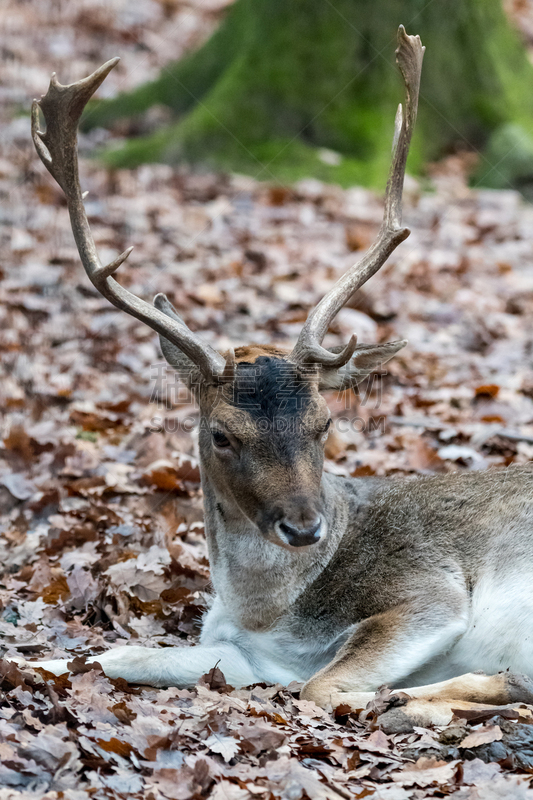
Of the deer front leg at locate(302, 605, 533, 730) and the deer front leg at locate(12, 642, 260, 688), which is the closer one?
the deer front leg at locate(302, 605, 533, 730)

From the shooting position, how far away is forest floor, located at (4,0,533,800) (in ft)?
12.8

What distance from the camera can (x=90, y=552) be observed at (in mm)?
6473

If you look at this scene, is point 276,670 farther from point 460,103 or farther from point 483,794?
point 460,103

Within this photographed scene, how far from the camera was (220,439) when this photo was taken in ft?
17.7

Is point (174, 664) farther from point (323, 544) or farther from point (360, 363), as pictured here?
point (360, 363)

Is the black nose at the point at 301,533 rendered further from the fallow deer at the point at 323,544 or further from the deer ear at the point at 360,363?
the deer ear at the point at 360,363

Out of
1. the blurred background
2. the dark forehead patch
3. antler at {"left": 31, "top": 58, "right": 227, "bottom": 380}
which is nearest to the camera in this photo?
the dark forehead patch

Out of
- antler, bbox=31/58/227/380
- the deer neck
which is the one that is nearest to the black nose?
the deer neck

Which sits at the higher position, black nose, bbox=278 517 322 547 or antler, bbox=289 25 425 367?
antler, bbox=289 25 425 367

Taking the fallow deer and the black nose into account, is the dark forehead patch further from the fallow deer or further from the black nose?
the black nose

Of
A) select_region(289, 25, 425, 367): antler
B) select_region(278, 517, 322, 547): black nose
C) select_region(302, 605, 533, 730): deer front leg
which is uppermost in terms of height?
select_region(289, 25, 425, 367): antler

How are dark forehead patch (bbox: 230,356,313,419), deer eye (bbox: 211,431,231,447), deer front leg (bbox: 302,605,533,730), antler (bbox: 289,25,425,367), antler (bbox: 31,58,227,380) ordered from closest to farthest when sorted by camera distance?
deer front leg (bbox: 302,605,533,730) → dark forehead patch (bbox: 230,356,313,419) → deer eye (bbox: 211,431,231,447) → antler (bbox: 31,58,227,380) → antler (bbox: 289,25,425,367)

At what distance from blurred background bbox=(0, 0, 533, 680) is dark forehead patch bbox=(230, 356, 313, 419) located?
1695 millimetres

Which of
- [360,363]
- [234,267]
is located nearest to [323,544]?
[360,363]
